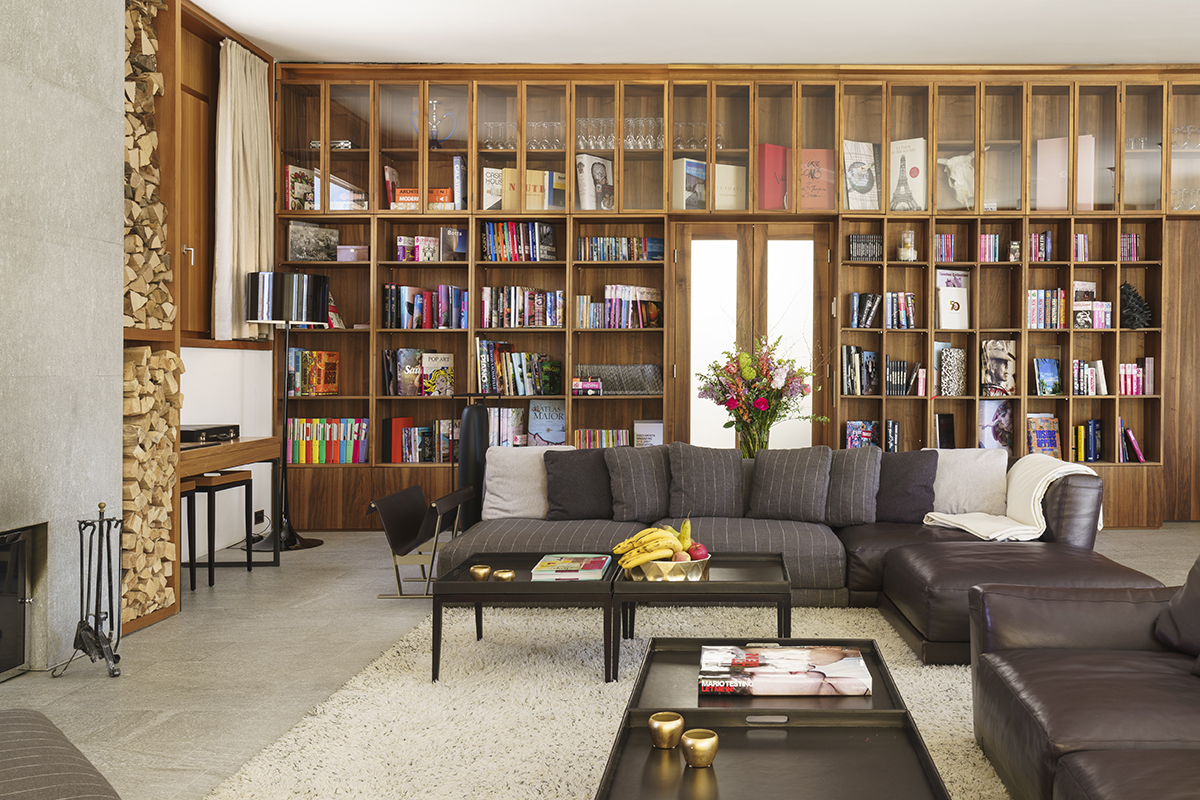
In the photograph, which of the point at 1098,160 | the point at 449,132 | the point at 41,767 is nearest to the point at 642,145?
the point at 449,132

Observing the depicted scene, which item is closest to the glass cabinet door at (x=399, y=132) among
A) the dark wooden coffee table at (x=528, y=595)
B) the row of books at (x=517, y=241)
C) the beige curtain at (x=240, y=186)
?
the row of books at (x=517, y=241)

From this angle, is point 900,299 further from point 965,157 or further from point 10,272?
point 10,272

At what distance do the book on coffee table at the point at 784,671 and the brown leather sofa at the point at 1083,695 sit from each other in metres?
0.36

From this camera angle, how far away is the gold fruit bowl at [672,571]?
10.6ft

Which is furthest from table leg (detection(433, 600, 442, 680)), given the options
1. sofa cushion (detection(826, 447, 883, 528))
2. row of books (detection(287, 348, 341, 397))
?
row of books (detection(287, 348, 341, 397))

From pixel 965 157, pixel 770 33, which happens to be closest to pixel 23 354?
pixel 770 33

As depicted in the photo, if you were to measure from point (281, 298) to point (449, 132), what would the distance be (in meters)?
1.75

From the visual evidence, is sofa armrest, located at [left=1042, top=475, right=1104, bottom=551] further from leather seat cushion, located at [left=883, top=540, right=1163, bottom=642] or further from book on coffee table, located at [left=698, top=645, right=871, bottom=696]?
book on coffee table, located at [left=698, top=645, right=871, bottom=696]

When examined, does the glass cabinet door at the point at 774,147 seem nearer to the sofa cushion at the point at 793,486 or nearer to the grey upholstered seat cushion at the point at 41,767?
the sofa cushion at the point at 793,486

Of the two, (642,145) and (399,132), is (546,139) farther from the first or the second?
(399,132)

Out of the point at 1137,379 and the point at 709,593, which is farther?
the point at 1137,379

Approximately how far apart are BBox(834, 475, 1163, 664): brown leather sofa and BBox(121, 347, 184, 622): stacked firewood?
3179 millimetres

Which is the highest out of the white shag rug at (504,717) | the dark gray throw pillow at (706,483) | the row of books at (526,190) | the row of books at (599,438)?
the row of books at (526,190)

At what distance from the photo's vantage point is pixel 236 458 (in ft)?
16.0
